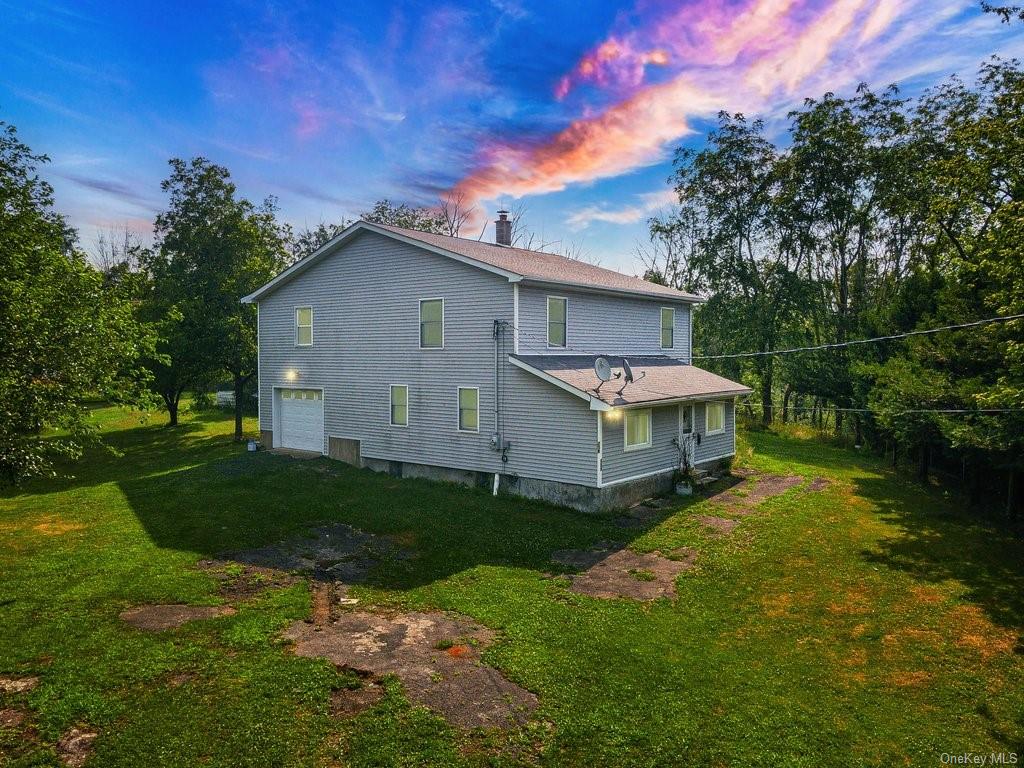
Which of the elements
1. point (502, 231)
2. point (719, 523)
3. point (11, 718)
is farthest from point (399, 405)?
point (11, 718)

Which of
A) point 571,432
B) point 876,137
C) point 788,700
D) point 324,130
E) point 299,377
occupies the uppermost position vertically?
point 876,137

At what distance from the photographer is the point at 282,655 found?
805 centimetres

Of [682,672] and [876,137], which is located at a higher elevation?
[876,137]

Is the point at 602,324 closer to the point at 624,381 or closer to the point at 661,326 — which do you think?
the point at 624,381

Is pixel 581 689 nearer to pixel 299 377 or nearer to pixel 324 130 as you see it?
pixel 299 377

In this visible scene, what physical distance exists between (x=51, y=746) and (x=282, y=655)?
2571mm

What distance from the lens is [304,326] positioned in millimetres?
23078

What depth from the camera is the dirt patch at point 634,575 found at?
11.1 metres

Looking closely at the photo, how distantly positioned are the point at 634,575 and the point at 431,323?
1087 centimetres

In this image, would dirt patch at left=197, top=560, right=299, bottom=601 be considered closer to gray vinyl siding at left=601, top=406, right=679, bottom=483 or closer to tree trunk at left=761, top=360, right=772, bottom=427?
gray vinyl siding at left=601, top=406, right=679, bottom=483

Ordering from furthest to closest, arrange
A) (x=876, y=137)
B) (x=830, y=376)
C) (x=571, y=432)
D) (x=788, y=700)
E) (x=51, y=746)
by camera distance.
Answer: (x=876, y=137)
(x=830, y=376)
(x=571, y=432)
(x=788, y=700)
(x=51, y=746)

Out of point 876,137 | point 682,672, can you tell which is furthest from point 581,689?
point 876,137

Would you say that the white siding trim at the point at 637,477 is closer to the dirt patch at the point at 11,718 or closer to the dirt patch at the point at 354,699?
the dirt patch at the point at 354,699

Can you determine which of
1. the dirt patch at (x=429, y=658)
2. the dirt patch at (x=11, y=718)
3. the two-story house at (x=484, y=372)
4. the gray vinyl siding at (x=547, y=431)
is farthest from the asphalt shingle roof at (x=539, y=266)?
the dirt patch at (x=11, y=718)
